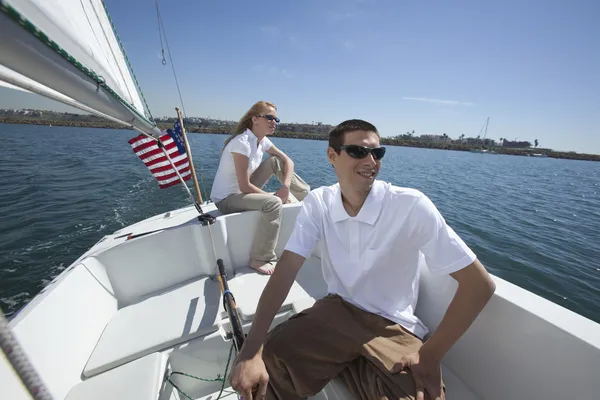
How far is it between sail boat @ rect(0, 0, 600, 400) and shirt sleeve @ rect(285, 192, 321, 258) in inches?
17.7

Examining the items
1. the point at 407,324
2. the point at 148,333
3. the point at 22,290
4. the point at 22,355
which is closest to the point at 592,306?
the point at 407,324

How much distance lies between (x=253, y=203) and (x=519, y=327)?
6.69ft

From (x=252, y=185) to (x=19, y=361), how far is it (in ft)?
7.79

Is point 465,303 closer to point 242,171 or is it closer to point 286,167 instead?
point 242,171

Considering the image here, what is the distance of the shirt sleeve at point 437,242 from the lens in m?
1.10

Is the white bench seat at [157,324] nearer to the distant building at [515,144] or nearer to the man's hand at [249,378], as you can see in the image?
the man's hand at [249,378]

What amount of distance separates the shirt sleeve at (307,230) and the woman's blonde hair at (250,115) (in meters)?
1.53

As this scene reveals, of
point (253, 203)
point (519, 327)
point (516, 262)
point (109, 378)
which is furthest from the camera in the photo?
point (516, 262)

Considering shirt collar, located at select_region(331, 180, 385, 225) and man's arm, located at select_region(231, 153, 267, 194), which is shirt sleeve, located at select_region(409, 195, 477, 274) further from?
man's arm, located at select_region(231, 153, 267, 194)

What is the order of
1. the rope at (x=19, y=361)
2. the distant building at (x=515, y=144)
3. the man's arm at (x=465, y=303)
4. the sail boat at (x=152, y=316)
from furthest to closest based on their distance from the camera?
the distant building at (x=515, y=144)
the man's arm at (x=465, y=303)
the sail boat at (x=152, y=316)
the rope at (x=19, y=361)

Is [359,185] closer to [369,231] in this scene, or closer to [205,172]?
[369,231]

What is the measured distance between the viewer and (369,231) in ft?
4.30

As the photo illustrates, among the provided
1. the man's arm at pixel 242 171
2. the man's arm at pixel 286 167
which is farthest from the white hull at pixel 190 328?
the man's arm at pixel 286 167

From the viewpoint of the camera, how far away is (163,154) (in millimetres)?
3512
